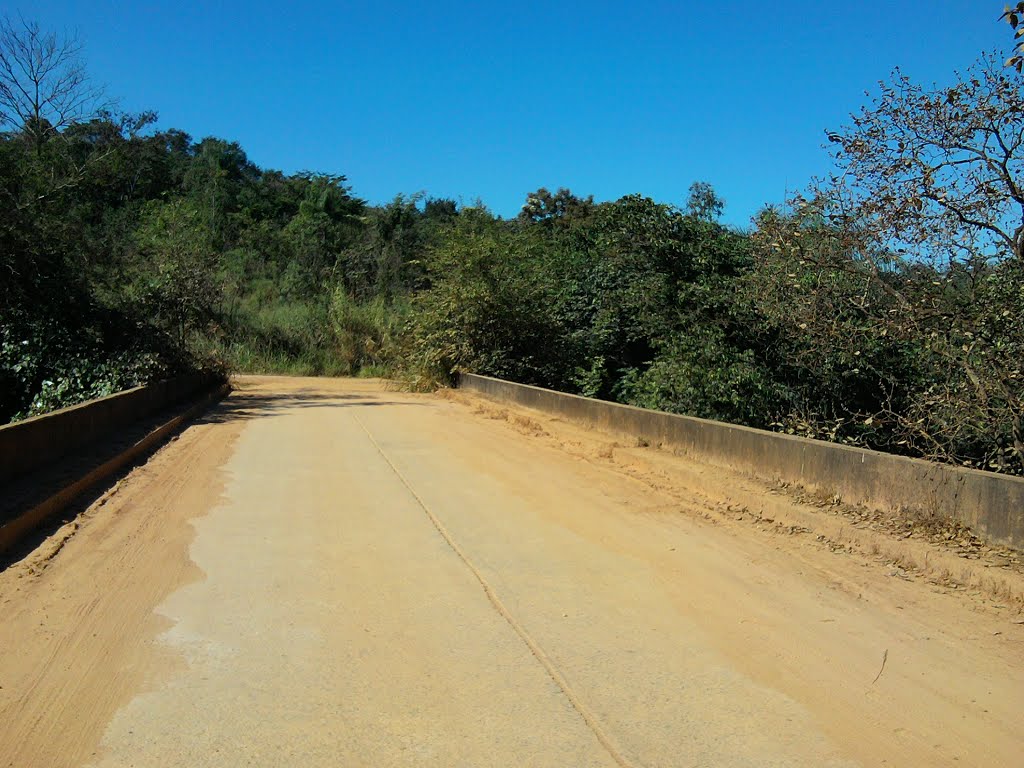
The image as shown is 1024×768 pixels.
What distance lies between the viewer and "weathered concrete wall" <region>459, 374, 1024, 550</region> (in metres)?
7.33

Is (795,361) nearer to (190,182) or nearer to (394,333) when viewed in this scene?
(394,333)

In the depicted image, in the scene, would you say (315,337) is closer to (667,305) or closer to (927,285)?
(667,305)

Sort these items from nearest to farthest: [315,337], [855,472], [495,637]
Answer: [495,637] < [855,472] < [315,337]

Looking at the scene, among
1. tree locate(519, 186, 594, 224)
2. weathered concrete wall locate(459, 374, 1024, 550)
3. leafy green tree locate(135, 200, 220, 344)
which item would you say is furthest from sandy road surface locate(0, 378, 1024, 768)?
tree locate(519, 186, 594, 224)

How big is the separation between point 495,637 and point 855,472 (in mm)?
5025

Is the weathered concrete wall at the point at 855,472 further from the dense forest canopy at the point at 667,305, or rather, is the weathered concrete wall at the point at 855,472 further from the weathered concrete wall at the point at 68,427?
the weathered concrete wall at the point at 68,427

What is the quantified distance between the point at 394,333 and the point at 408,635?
117 ft

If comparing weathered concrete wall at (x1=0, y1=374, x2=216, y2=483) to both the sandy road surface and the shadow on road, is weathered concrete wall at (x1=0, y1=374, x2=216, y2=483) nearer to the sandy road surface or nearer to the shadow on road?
the sandy road surface

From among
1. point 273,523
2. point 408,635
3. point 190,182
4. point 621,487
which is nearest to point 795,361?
point 621,487

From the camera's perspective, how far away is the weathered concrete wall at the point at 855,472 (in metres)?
7.33

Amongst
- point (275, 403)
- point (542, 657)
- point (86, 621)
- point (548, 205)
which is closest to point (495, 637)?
point (542, 657)

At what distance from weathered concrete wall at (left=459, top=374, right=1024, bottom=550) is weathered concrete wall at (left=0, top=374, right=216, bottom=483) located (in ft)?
27.5

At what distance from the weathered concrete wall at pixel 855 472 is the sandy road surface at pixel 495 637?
535mm

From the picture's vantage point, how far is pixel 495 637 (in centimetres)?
550
